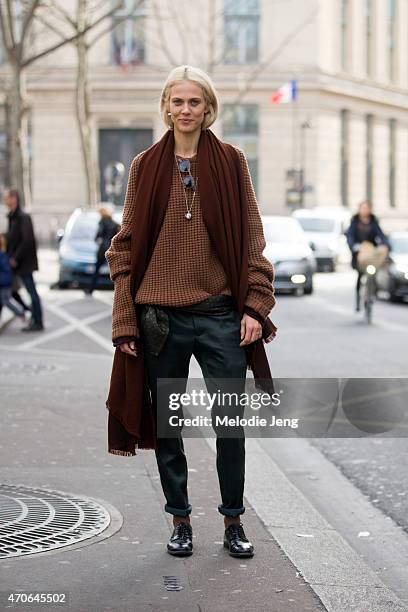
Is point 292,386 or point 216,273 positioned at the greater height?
point 216,273

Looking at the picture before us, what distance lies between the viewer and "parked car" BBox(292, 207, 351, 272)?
121 ft

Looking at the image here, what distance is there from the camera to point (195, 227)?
5.32 m

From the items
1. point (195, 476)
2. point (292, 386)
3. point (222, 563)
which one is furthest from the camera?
point (292, 386)

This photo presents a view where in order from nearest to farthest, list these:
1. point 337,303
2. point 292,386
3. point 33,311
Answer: point 292,386, point 33,311, point 337,303

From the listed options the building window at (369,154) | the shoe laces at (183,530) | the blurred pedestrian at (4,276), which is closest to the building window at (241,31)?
the building window at (369,154)

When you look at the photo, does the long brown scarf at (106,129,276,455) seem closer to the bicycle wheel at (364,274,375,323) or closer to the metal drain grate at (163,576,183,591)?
the metal drain grate at (163,576,183,591)

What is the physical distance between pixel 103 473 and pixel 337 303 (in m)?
17.2

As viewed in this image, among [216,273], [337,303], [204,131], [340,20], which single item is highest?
[340,20]

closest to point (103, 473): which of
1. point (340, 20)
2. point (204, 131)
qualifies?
point (204, 131)

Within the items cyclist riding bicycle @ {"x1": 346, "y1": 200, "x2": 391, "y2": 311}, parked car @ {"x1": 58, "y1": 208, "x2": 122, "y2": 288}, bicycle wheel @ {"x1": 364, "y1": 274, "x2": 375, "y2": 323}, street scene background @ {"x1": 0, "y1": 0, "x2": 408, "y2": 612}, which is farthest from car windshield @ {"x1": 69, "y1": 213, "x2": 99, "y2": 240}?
bicycle wheel @ {"x1": 364, "y1": 274, "x2": 375, "y2": 323}

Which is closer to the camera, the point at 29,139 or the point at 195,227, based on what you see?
the point at 195,227

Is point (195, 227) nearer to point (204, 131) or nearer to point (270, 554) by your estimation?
point (204, 131)

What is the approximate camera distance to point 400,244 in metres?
26.7

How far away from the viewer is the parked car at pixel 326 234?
1457 inches
